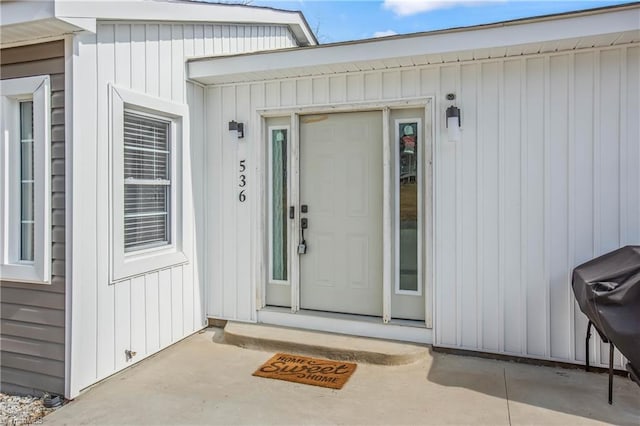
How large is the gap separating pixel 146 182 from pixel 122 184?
0.34 metres

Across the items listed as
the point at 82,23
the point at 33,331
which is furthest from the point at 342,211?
the point at 33,331

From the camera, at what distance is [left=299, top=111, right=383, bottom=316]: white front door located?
3770mm

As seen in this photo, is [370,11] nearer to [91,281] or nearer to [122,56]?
[122,56]

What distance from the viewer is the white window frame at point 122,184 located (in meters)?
3.03

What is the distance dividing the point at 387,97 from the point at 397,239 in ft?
4.00

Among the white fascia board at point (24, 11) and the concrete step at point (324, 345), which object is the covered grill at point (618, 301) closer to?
the concrete step at point (324, 345)

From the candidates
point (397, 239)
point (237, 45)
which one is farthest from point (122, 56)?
point (397, 239)

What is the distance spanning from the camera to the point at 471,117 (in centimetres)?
335

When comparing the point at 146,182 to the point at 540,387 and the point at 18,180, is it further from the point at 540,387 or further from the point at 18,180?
the point at 540,387

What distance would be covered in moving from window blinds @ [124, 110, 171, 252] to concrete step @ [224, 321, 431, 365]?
3.65ft

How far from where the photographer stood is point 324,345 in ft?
11.4

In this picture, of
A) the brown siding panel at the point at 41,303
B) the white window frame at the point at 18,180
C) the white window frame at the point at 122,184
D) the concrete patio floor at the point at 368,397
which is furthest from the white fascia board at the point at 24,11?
the concrete patio floor at the point at 368,397

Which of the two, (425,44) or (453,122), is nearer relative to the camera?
(425,44)

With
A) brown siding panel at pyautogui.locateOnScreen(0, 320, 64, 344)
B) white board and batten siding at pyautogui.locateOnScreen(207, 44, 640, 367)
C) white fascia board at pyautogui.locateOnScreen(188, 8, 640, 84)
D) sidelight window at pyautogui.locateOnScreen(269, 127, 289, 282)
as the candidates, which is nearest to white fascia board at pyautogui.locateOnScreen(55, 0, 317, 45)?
white fascia board at pyautogui.locateOnScreen(188, 8, 640, 84)
